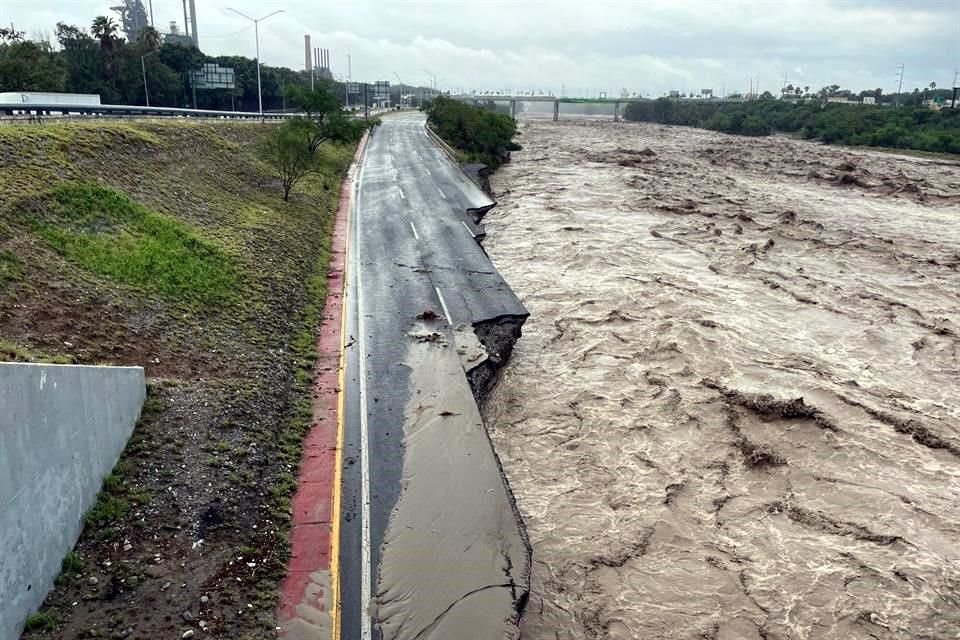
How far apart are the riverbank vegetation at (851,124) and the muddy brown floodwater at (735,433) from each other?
6218 cm

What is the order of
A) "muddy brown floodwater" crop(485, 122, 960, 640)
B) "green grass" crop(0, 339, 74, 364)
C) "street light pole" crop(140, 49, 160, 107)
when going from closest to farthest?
"muddy brown floodwater" crop(485, 122, 960, 640) < "green grass" crop(0, 339, 74, 364) < "street light pole" crop(140, 49, 160, 107)

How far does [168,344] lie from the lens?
572 inches

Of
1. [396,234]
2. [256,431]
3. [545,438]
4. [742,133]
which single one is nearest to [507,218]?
[396,234]

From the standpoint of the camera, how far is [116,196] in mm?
20203

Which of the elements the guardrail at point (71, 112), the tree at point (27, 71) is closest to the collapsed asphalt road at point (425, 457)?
the guardrail at point (71, 112)

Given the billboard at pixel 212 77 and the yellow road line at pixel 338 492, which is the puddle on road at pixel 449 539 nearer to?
the yellow road line at pixel 338 492

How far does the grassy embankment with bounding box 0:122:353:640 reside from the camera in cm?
884

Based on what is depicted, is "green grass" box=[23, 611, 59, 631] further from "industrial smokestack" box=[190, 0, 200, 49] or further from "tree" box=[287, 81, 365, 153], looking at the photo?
"industrial smokestack" box=[190, 0, 200, 49]

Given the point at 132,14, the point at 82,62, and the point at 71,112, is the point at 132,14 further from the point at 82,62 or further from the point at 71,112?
the point at 71,112

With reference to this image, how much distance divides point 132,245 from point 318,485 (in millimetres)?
10430

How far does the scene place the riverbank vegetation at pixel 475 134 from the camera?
59875mm

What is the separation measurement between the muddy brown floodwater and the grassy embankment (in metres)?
4.60

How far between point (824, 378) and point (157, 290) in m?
17.1

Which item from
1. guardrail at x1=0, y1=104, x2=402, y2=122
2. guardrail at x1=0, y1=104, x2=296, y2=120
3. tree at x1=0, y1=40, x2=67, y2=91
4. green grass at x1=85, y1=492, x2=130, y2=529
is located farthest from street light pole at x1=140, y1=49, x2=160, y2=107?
green grass at x1=85, y1=492, x2=130, y2=529
